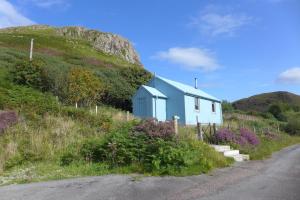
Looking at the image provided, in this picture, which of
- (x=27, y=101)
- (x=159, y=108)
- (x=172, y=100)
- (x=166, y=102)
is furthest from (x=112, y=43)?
(x=27, y=101)

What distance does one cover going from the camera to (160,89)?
34.0 m

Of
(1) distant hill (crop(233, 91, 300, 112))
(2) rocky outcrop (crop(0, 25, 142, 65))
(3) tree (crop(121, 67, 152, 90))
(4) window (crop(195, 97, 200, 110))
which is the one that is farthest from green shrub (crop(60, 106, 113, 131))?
(1) distant hill (crop(233, 91, 300, 112))

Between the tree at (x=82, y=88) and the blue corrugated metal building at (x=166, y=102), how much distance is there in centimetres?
366

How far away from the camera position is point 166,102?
33188 mm

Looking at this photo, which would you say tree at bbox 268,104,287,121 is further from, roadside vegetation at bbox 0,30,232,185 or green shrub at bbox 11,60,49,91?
roadside vegetation at bbox 0,30,232,185

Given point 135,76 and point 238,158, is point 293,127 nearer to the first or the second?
point 135,76

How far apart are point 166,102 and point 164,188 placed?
2316 cm

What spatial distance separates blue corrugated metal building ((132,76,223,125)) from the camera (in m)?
31.8

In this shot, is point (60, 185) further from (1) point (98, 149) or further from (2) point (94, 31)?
(2) point (94, 31)

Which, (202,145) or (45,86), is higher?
(45,86)

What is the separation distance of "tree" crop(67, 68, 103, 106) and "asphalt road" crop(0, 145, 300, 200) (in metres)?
18.8

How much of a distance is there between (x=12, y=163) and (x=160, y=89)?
20.4 meters

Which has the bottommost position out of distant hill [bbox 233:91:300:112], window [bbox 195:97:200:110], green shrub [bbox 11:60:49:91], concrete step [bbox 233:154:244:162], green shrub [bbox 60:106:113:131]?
concrete step [bbox 233:154:244:162]

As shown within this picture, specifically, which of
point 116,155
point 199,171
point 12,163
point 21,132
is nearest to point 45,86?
point 21,132
